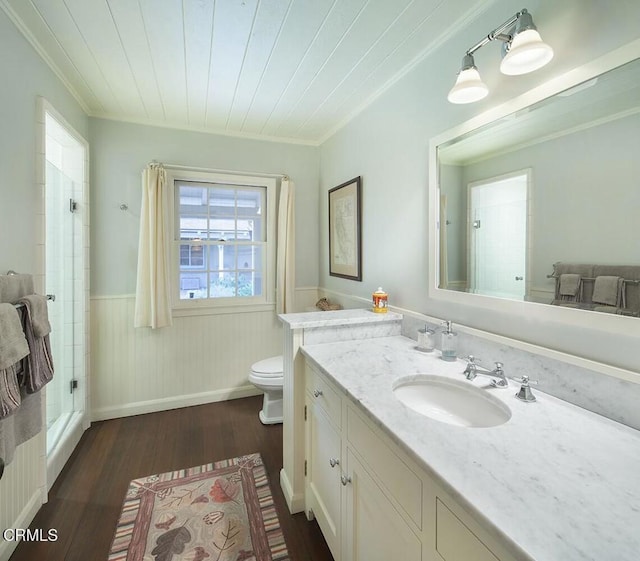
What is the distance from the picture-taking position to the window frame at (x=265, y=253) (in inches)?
110

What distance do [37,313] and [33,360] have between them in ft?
0.69

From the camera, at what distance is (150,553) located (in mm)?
1454

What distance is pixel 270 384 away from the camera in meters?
2.43

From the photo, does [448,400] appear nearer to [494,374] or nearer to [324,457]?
[494,374]

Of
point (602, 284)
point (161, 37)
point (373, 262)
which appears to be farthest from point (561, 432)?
point (161, 37)

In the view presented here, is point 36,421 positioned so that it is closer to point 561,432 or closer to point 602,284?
point 561,432

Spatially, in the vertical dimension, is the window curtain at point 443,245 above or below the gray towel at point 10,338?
above

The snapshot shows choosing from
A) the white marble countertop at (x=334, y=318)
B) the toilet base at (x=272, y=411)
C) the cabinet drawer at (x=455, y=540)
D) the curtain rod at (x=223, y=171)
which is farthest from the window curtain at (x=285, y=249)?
the cabinet drawer at (x=455, y=540)

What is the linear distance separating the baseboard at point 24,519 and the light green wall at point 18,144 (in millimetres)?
1162

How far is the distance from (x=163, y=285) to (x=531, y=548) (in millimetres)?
2694

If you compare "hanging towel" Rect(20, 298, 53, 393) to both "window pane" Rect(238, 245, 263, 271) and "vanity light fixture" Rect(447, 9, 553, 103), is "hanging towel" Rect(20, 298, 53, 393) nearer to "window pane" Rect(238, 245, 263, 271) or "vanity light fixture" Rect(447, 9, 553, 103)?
"window pane" Rect(238, 245, 263, 271)

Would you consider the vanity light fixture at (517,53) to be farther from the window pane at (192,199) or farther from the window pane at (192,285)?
the window pane at (192,285)

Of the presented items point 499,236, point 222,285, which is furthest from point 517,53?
point 222,285

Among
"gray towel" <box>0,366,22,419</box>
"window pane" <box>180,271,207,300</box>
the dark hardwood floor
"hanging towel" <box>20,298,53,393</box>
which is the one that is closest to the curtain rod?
"window pane" <box>180,271,207,300</box>
